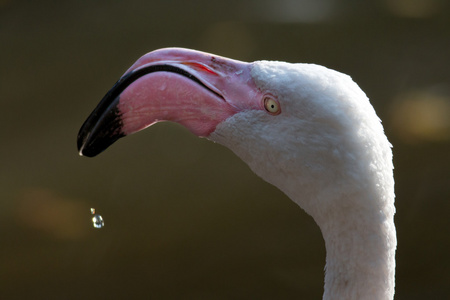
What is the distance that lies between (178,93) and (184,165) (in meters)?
2.03

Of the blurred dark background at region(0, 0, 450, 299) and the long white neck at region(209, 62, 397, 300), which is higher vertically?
the blurred dark background at region(0, 0, 450, 299)

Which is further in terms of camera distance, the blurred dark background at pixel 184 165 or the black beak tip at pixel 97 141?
the blurred dark background at pixel 184 165

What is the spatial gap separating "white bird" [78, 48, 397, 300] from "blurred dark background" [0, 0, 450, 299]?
76.1 inches

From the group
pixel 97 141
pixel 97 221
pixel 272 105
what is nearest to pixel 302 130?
pixel 272 105

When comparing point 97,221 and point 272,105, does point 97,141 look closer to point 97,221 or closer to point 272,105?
point 272,105

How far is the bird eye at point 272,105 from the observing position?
5.11 feet

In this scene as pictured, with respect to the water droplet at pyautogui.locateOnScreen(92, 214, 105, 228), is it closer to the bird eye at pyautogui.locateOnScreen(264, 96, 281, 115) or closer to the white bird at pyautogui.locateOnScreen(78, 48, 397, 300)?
the white bird at pyautogui.locateOnScreen(78, 48, 397, 300)

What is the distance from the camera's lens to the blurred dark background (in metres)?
3.58

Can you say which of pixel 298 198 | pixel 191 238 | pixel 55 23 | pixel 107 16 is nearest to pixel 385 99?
pixel 191 238

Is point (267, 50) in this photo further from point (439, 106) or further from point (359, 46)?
point (439, 106)

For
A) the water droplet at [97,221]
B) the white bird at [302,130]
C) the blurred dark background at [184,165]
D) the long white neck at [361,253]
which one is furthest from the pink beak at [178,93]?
the blurred dark background at [184,165]

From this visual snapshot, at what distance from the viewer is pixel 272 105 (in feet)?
5.14

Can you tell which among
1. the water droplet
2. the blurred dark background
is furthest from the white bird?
the blurred dark background

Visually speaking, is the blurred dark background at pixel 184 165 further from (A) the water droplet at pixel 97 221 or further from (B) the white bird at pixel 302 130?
(B) the white bird at pixel 302 130
